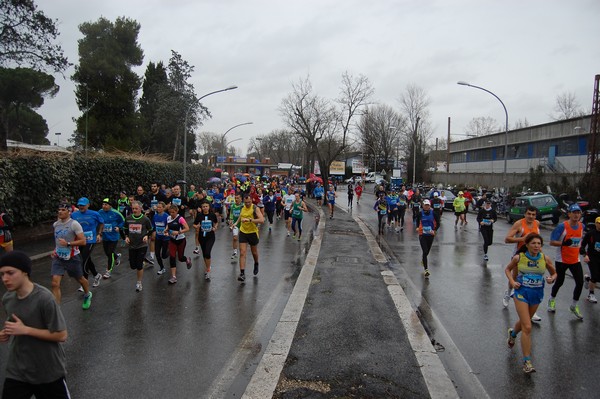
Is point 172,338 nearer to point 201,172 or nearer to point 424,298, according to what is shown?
point 424,298

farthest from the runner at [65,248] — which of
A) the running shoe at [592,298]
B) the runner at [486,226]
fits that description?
the runner at [486,226]

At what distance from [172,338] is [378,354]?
263 cm

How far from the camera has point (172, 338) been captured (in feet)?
17.9

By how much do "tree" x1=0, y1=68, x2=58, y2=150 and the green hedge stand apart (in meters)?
13.1

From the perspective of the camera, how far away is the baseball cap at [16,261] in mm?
2865

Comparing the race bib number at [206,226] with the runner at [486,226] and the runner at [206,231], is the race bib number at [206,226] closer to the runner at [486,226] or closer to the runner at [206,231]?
the runner at [206,231]

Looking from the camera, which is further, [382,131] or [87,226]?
[382,131]

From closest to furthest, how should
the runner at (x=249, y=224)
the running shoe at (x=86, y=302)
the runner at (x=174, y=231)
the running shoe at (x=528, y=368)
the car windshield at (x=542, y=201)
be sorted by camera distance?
1. the running shoe at (x=528, y=368)
2. the running shoe at (x=86, y=302)
3. the runner at (x=174, y=231)
4. the runner at (x=249, y=224)
5. the car windshield at (x=542, y=201)

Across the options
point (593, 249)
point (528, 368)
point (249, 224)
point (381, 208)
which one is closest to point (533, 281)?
point (528, 368)

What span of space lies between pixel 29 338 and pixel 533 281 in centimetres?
511

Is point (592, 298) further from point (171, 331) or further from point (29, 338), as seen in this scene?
point (29, 338)

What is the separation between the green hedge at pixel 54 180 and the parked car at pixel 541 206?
19400 millimetres

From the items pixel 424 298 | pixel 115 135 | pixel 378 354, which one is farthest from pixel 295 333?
pixel 115 135

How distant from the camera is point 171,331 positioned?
18.8 ft
